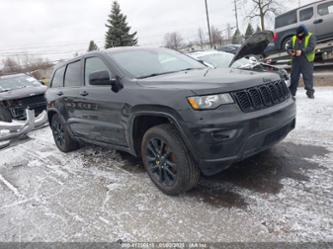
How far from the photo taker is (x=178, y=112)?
2652 mm

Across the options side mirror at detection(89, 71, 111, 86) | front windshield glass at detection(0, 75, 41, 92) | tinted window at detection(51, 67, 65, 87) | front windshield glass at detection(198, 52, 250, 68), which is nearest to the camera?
side mirror at detection(89, 71, 111, 86)

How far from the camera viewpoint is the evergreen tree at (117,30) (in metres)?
35.4

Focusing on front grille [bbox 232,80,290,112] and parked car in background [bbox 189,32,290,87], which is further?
parked car in background [bbox 189,32,290,87]

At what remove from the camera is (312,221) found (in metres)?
2.37

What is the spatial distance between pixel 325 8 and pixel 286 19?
1.48 metres

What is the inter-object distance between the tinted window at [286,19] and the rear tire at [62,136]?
10.4 metres

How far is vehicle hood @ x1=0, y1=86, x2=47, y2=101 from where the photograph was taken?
7.80 m

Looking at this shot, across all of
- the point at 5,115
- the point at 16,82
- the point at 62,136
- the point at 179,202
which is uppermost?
the point at 16,82

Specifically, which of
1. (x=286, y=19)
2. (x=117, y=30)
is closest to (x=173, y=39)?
(x=117, y=30)

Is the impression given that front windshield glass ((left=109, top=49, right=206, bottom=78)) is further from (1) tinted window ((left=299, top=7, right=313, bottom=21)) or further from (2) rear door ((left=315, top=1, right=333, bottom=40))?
(1) tinted window ((left=299, top=7, right=313, bottom=21))

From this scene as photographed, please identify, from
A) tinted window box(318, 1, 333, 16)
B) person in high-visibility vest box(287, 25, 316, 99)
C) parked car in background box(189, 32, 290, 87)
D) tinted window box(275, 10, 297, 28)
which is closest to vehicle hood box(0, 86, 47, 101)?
parked car in background box(189, 32, 290, 87)

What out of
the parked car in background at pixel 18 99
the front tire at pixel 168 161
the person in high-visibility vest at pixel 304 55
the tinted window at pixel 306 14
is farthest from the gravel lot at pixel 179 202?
the tinted window at pixel 306 14

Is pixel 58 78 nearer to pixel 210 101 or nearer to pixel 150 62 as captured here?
pixel 150 62

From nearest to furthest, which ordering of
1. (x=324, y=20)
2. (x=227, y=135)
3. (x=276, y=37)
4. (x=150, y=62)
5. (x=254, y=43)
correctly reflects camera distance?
(x=227, y=135), (x=150, y=62), (x=254, y=43), (x=324, y=20), (x=276, y=37)
